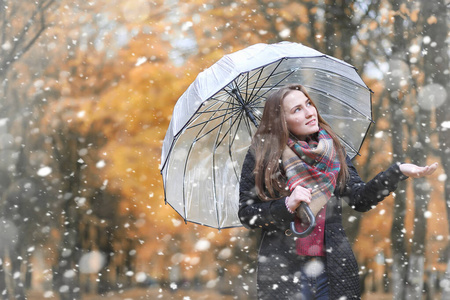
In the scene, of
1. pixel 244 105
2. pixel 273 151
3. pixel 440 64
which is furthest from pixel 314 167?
pixel 440 64

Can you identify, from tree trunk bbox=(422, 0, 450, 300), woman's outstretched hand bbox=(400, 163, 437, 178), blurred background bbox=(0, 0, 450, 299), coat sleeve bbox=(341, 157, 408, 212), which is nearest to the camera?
woman's outstretched hand bbox=(400, 163, 437, 178)

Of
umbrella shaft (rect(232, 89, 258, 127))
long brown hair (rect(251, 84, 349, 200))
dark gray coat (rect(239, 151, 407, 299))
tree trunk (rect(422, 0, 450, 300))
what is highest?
tree trunk (rect(422, 0, 450, 300))

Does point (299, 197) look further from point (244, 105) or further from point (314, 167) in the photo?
point (244, 105)

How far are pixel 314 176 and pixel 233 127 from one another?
95cm

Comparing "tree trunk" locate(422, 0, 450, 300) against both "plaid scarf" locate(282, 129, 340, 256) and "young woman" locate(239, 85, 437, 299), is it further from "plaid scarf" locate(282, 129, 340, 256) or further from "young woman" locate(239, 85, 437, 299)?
"plaid scarf" locate(282, 129, 340, 256)

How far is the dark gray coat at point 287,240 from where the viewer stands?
96.9 inches

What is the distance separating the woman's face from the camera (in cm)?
265

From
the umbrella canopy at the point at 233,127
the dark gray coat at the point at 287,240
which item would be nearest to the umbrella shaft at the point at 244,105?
the umbrella canopy at the point at 233,127

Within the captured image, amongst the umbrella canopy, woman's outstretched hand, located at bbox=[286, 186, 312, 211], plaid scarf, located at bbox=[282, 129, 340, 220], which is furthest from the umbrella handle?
the umbrella canopy

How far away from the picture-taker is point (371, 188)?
255 centimetres

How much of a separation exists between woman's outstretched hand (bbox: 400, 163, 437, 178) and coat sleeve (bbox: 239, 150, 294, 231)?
21.3 inches

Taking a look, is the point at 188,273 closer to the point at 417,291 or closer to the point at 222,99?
the point at 417,291

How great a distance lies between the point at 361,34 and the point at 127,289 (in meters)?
7.19

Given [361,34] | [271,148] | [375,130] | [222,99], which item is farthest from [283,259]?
[361,34]
